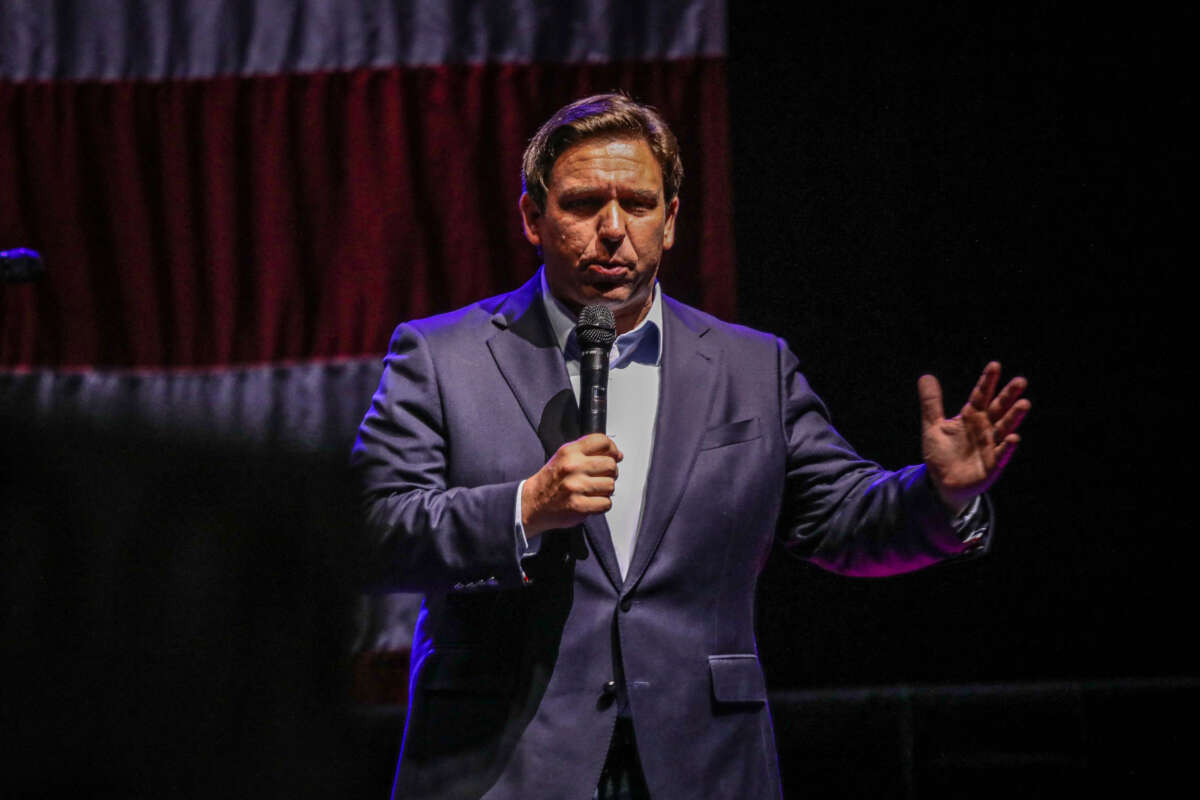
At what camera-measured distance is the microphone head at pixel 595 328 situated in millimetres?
1682

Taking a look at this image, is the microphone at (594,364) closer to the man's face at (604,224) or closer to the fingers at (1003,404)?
the man's face at (604,224)

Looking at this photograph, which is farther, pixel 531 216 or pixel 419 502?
pixel 531 216

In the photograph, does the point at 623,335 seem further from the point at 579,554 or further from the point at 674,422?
the point at 579,554

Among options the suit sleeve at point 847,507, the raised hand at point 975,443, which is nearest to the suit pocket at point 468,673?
the suit sleeve at point 847,507

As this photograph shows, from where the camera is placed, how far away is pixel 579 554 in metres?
1.71

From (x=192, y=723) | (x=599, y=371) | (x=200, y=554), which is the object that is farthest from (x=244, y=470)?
(x=599, y=371)

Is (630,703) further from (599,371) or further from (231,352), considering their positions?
(231,352)

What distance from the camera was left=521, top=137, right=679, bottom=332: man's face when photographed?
1906mm

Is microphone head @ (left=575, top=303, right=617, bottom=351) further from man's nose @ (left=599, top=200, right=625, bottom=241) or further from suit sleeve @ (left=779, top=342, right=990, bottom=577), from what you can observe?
suit sleeve @ (left=779, top=342, right=990, bottom=577)

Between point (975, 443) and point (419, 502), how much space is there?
0.77m

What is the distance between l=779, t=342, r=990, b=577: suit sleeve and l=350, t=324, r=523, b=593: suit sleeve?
53 cm

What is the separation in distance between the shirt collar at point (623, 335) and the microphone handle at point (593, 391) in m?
0.25

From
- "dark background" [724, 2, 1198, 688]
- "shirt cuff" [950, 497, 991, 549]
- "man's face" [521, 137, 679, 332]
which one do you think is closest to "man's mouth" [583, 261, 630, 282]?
"man's face" [521, 137, 679, 332]

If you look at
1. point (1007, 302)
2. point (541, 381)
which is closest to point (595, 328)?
point (541, 381)
